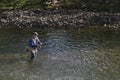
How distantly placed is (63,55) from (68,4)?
2272cm

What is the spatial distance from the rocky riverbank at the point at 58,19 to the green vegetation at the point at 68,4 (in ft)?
7.19

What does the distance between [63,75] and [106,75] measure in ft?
13.9

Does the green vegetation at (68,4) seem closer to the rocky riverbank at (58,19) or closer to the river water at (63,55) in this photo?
the rocky riverbank at (58,19)

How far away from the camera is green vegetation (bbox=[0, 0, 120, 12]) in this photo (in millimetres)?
60872

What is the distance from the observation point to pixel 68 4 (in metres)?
63.0

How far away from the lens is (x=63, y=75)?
3556 cm

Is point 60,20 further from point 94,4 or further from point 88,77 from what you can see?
point 88,77

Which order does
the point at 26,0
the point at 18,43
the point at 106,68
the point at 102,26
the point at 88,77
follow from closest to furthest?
the point at 88,77 → the point at 106,68 → the point at 18,43 → the point at 102,26 → the point at 26,0

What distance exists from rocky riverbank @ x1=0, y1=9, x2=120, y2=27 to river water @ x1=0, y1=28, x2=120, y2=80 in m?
2.09

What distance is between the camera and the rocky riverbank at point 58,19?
56.0 meters

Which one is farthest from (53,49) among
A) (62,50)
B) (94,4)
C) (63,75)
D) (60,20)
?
(94,4)

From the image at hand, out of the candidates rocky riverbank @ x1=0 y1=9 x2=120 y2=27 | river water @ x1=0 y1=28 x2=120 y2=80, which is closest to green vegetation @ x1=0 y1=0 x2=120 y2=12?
rocky riverbank @ x1=0 y1=9 x2=120 y2=27

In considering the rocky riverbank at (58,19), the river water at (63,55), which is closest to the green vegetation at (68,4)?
the rocky riverbank at (58,19)

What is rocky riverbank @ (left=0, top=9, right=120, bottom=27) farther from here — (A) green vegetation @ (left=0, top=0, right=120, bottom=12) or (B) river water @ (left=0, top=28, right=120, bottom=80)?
(A) green vegetation @ (left=0, top=0, right=120, bottom=12)
